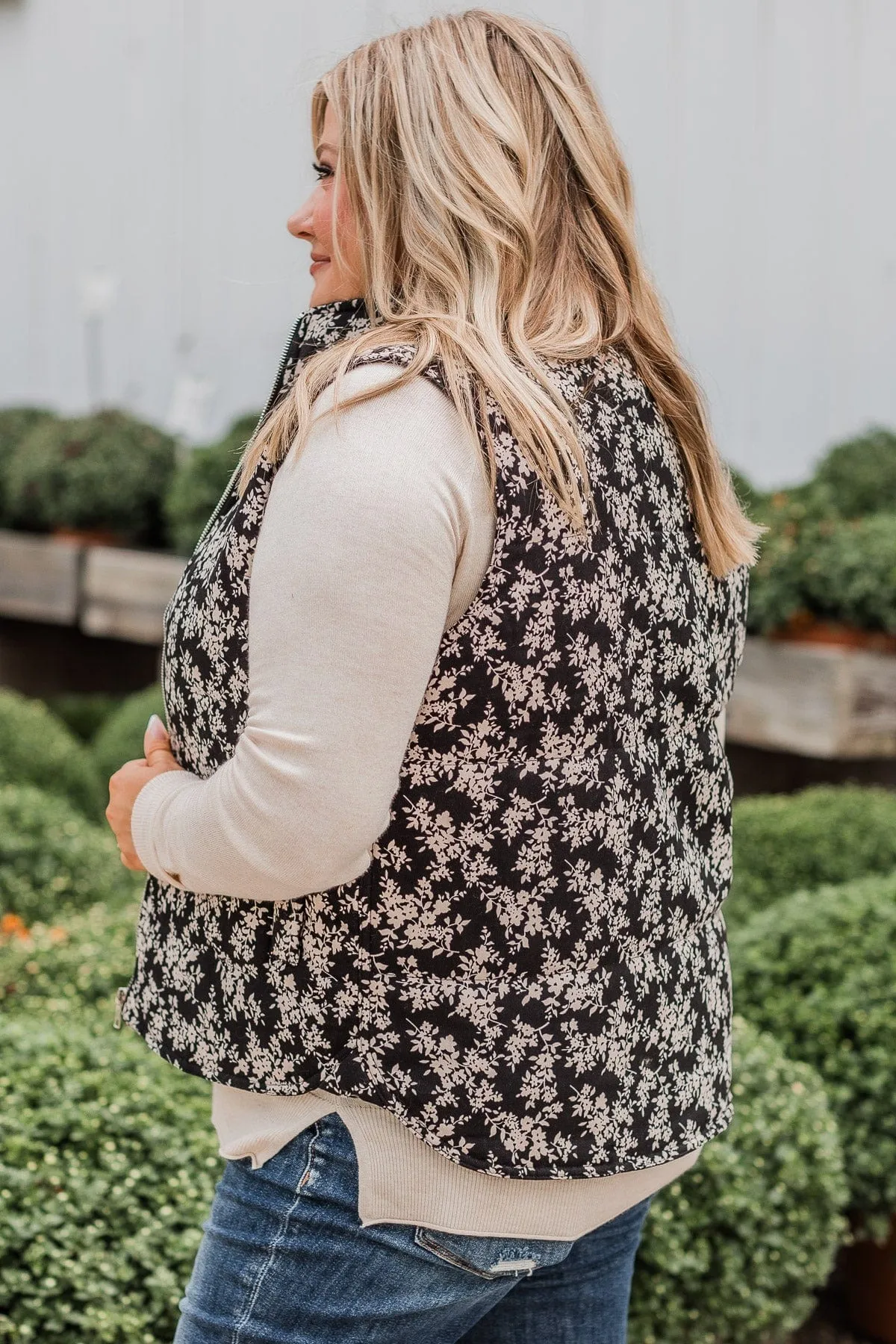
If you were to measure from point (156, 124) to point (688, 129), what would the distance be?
8.56 ft

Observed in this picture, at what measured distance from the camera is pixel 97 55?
22.2 feet

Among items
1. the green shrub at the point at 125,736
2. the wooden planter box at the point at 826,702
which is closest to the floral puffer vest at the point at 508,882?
the wooden planter box at the point at 826,702

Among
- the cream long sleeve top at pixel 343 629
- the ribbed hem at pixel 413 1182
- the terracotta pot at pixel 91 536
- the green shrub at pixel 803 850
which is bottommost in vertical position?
the terracotta pot at pixel 91 536

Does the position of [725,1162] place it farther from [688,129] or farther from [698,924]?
[688,129]

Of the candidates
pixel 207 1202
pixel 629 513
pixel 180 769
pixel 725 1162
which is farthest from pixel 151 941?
pixel 725 1162

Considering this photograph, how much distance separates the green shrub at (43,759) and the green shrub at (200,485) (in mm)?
986

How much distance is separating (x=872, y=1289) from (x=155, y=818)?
8.19ft

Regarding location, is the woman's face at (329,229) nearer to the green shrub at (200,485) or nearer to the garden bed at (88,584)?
the green shrub at (200,485)

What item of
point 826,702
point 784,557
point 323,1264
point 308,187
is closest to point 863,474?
point 784,557

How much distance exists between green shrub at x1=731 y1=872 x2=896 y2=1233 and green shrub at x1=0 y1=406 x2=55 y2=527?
14.3 ft

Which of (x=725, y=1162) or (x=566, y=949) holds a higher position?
(x=566, y=949)

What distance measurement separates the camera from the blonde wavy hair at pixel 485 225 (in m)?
1.08

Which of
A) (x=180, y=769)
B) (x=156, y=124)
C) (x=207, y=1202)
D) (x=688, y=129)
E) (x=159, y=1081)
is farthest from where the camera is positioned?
(x=156, y=124)

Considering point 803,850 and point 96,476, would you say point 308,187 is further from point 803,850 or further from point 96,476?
point 803,850
